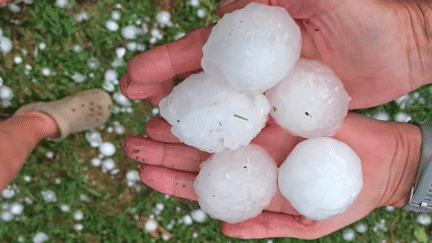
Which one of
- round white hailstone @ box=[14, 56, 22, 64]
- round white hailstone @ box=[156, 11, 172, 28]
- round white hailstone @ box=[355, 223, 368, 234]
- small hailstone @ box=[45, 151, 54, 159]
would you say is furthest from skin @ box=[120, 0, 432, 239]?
round white hailstone @ box=[14, 56, 22, 64]

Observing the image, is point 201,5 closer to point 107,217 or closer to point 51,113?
point 51,113

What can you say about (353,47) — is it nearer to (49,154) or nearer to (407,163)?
(407,163)

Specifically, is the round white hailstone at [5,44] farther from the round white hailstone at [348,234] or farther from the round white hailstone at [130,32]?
the round white hailstone at [348,234]

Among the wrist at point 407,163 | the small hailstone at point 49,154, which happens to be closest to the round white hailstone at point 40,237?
the small hailstone at point 49,154

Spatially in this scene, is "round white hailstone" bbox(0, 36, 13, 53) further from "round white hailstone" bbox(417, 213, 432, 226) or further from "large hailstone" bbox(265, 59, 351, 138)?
"round white hailstone" bbox(417, 213, 432, 226)

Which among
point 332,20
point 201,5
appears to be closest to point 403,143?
point 332,20

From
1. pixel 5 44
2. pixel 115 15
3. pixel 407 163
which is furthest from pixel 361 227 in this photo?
pixel 5 44

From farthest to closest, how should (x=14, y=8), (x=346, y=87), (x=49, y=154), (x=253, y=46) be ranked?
1. (x=49, y=154)
2. (x=14, y=8)
3. (x=346, y=87)
4. (x=253, y=46)
